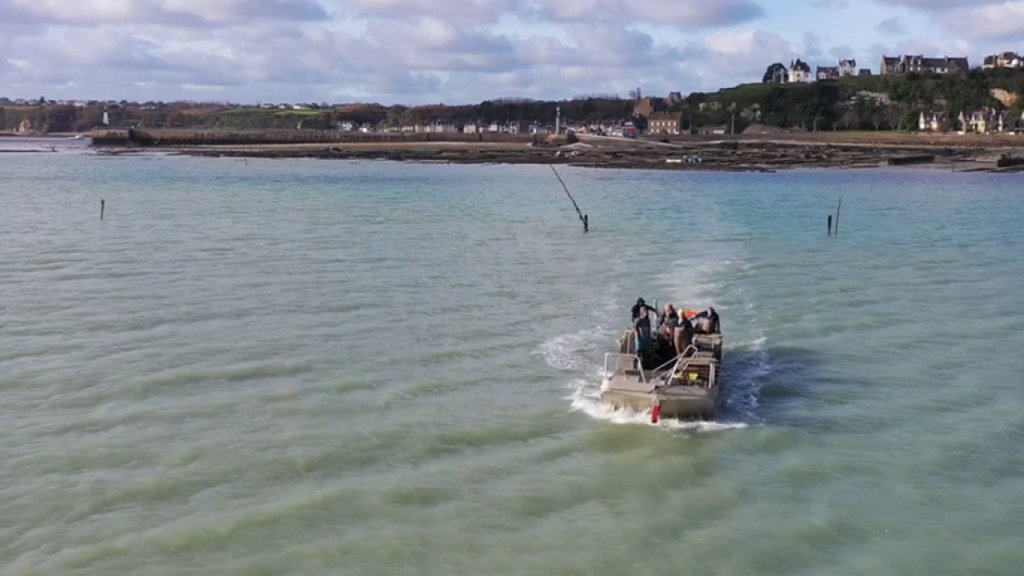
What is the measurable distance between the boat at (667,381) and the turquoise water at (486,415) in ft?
1.23

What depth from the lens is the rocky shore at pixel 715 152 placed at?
4365 inches

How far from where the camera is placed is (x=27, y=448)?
15.9 meters

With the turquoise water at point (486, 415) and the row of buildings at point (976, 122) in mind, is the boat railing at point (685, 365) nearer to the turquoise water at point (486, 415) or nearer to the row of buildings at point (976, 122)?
the turquoise water at point (486, 415)

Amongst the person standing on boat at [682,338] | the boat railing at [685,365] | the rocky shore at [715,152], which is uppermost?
the rocky shore at [715,152]

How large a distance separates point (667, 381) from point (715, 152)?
400 ft

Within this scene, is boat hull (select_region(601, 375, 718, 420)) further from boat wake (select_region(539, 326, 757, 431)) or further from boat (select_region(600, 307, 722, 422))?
boat wake (select_region(539, 326, 757, 431))

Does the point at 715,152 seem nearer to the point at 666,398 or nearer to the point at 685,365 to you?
the point at 685,365

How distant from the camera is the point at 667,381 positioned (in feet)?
58.4

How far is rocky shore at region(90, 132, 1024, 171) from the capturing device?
110875mm

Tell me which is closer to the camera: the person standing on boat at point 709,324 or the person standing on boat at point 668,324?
the person standing on boat at point 668,324

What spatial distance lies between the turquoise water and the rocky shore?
72.9 m

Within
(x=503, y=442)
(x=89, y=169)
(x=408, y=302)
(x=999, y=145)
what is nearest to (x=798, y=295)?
(x=408, y=302)

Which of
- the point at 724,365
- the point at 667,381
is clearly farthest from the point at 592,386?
the point at 724,365

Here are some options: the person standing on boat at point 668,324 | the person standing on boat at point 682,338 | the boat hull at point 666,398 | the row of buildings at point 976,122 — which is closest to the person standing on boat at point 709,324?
the person standing on boat at point 668,324
